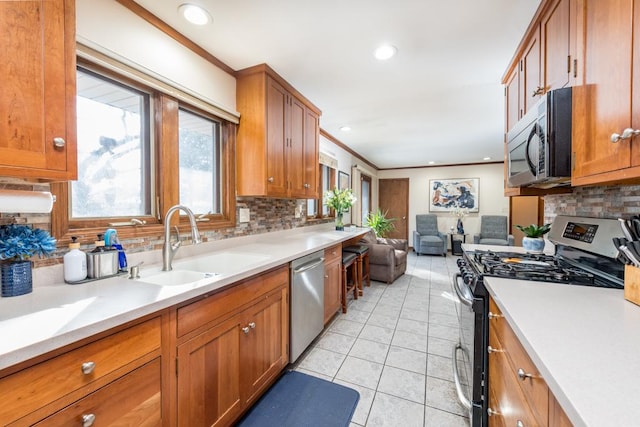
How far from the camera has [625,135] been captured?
0.79 metres

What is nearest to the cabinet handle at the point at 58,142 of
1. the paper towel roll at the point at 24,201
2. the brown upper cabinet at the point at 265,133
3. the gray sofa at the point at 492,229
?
the paper towel roll at the point at 24,201

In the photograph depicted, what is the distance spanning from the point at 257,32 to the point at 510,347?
2155 millimetres

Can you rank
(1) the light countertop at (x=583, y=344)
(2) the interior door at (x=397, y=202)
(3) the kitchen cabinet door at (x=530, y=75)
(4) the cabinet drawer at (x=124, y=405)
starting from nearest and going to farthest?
(1) the light countertop at (x=583, y=344) → (4) the cabinet drawer at (x=124, y=405) → (3) the kitchen cabinet door at (x=530, y=75) → (2) the interior door at (x=397, y=202)

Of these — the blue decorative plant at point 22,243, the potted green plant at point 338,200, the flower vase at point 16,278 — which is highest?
the potted green plant at point 338,200

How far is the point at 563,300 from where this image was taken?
39.0 inches

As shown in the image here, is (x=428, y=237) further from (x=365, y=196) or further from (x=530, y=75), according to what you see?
(x=530, y=75)

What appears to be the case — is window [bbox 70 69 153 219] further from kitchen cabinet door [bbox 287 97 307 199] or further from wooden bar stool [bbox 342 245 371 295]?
wooden bar stool [bbox 342 245 371 295]

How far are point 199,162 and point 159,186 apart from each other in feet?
1.47

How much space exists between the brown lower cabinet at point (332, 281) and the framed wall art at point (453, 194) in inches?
196

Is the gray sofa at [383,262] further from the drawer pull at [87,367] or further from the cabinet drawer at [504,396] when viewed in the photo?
the drawer pull at [87,367]

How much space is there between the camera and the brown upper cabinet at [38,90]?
0.84 metres

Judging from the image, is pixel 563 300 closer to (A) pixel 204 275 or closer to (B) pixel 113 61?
(A) pixel 204 275

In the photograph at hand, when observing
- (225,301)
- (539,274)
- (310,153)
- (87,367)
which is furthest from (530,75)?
(87,367)

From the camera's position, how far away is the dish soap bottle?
115 centimetres
